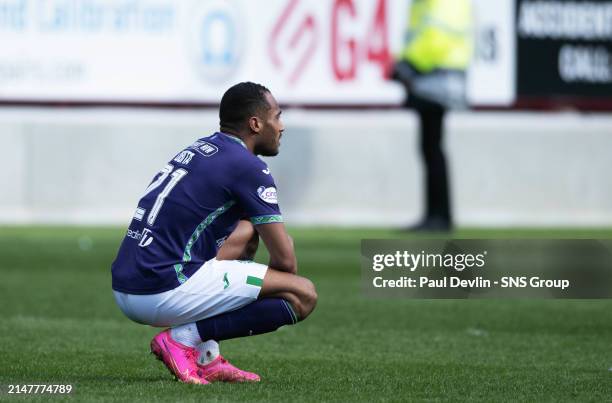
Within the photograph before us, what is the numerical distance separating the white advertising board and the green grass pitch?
585 centimetres

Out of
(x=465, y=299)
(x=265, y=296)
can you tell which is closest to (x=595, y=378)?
(x=265, y=296)

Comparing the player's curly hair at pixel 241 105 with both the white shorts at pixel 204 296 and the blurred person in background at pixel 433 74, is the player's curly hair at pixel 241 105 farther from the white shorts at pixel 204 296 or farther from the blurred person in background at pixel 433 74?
the blurred person in background at pixel 433 74

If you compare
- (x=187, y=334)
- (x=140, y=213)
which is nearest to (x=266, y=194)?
(x=140, y=213)

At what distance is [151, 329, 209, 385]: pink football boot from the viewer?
22.0ft

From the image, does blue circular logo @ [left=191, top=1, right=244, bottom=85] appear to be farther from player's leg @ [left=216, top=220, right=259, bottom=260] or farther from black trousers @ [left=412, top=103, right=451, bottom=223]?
player's leg @ [left=216, top=220, right=259, bottom=260]

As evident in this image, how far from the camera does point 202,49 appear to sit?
18734 millimetres

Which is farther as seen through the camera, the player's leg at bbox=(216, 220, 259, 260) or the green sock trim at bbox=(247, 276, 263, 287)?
the player's leg at bbox=(216, 220, 259, 260)

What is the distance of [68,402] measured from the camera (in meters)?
6.12

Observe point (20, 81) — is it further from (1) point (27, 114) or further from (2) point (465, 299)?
(2) point (465, 299)

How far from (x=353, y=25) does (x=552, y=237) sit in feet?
13.5

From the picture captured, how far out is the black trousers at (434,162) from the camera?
1647cm

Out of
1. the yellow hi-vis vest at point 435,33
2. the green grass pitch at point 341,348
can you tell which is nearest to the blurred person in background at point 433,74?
the yellow hi-vis vest at point 435,33
